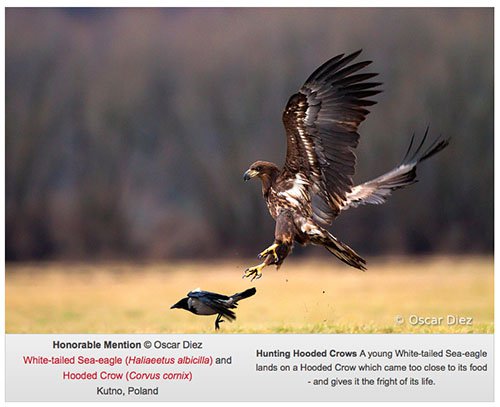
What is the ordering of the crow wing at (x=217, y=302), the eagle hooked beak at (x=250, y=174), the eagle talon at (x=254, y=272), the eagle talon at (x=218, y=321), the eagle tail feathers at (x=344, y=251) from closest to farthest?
the eagle talon at (x=254, y=272), the eagle tail feathers at (x=344, y=251), the eagle hooked beak at (x=250, y=174), the crow wing at (x=217, y=302), the eagle talon at (x=218, y=321)

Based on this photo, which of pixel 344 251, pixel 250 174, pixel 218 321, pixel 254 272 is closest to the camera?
pixel 254 272

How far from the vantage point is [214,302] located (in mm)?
8586

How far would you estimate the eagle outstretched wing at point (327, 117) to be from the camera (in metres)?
8.16

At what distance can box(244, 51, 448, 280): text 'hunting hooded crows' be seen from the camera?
26.6ft

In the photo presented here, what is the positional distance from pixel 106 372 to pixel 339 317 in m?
2.27

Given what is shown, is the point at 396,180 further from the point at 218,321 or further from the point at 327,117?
the point at 218,321

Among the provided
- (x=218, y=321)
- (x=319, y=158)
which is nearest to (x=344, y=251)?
(x=319, y=158)

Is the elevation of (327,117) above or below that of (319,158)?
above

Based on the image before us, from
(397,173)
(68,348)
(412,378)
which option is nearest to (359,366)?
(412,378)

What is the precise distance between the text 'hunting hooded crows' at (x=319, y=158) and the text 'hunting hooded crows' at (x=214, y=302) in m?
0.85

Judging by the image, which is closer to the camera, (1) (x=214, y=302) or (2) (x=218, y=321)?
(1) (x=214, y=302)

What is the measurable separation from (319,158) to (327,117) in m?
0.33

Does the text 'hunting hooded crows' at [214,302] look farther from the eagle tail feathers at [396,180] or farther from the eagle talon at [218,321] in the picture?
the eagle tail feathers at [396,180]

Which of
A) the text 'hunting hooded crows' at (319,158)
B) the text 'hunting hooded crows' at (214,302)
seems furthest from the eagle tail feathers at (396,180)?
the text 'hunting hooded crows' at (214,302)
